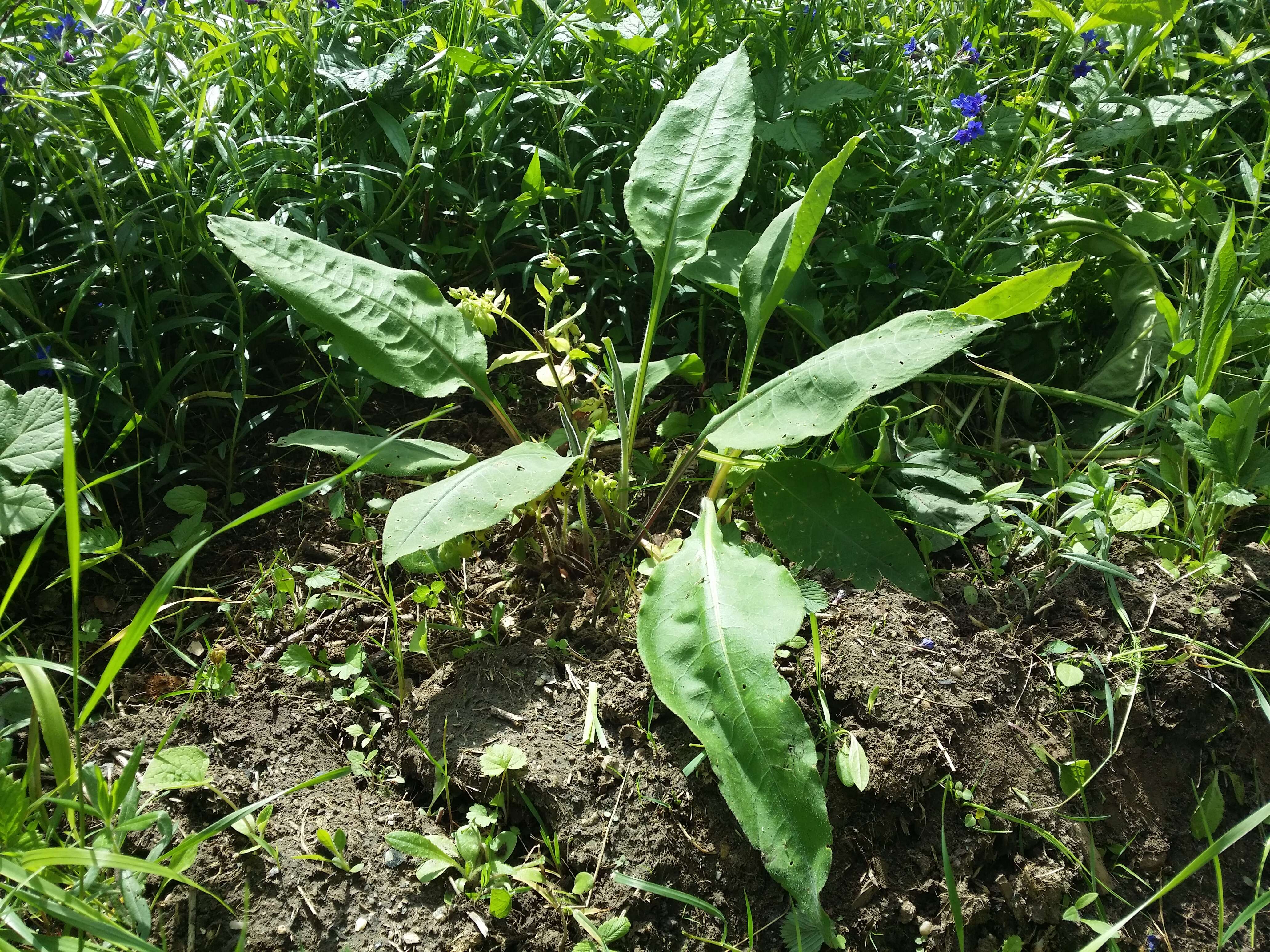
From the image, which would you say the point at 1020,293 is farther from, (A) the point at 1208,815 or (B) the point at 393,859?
(B) the point at 393,859

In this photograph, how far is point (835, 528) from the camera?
1650mm

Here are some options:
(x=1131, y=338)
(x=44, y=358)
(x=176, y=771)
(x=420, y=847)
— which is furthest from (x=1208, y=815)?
(x=44, y=358)

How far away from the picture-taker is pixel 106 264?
1.77 metres

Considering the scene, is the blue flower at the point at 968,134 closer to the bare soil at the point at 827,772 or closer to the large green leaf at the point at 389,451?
the bare soil at the point at 827,772

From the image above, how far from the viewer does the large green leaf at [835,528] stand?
1630 millimetres

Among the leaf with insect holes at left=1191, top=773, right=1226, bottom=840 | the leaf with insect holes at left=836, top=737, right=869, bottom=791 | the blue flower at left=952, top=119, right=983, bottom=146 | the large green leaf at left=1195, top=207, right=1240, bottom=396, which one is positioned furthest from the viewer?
the blue flower at left=952, top=119, right=983, bottom=146

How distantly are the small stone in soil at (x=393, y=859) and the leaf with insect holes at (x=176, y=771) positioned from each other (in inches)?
11.6

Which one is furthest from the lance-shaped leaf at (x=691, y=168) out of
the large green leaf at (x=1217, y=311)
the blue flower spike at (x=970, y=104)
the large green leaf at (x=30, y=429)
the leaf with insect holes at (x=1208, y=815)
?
the leaf with insect holes at (x=1208, y=815)

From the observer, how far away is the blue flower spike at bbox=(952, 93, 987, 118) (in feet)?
6.39

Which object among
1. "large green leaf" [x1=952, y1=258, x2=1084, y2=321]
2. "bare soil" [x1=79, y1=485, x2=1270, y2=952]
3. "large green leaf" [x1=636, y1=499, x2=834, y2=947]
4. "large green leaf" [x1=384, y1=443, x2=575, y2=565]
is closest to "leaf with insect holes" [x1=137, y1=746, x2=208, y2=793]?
"bare soil" [x1=79, y1=485, x2=1270, y2=952]

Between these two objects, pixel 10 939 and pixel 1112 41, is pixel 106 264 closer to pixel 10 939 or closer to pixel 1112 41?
pixel 10 939

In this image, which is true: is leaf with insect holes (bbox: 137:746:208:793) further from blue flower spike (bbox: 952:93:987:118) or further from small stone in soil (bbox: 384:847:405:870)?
blue flower spike (bbox: 952:93:987:118)

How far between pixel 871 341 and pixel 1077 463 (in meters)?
0.65

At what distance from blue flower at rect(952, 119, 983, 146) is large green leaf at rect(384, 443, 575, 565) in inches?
44.8
